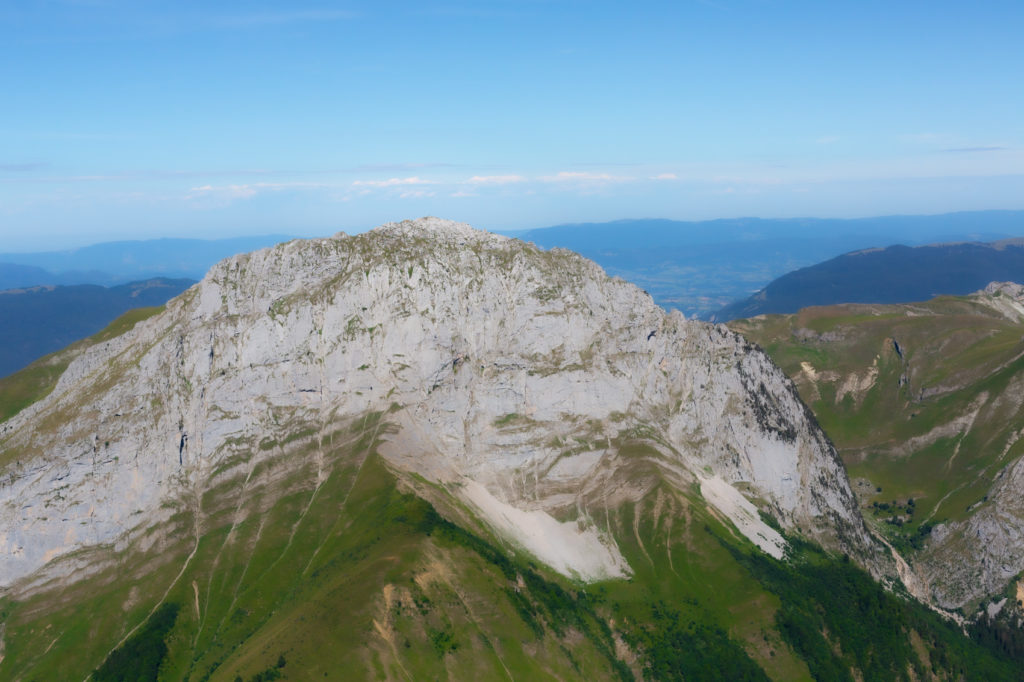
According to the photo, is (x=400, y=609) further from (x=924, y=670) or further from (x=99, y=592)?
(x=924, y=670)

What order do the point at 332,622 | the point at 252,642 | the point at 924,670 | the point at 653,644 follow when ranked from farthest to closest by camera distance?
the point at 924,670, the point at 653,644, the point at 252,642, the point at 332,622

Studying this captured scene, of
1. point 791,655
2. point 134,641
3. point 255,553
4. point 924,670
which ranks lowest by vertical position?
point 924,670

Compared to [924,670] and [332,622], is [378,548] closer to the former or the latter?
[332,622]

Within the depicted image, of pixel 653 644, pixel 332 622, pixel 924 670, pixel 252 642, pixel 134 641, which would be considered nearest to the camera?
pixel 332 622

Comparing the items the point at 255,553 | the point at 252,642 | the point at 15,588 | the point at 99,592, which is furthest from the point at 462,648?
the point at 15,588

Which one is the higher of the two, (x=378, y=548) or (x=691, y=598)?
(x=378, y=548)

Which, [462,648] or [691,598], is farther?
[691,598]

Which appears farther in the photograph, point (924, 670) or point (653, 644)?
point (924, 670)

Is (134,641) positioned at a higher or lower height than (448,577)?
lower

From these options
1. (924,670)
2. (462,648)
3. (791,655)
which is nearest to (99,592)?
(462,648)
